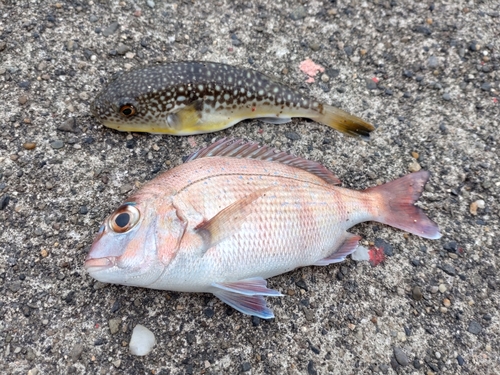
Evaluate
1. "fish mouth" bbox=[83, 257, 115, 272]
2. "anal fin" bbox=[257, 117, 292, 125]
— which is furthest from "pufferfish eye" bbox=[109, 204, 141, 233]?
"anal fin" bbox=[257, 117, 292, 125]

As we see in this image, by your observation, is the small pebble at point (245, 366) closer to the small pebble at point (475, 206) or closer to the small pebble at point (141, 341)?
the small pebble at point (141, 341)

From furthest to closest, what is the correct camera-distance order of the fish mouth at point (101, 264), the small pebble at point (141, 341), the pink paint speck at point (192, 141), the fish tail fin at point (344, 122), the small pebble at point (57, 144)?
1. the fish tail fin at point (344, 122)
2. the pink paint speck at point (192, 141)
3. the small pebble at point (57, 144)
4. the small pebble at point (141, 341)
5. the fish mouth at point (101, 264)

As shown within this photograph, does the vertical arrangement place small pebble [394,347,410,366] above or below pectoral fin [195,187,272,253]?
below

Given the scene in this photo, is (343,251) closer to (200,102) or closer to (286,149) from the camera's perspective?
(286,149)

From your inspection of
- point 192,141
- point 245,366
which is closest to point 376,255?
point 245,366

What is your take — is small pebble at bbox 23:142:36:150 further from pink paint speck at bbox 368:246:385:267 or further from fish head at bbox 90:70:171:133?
pink paint speck at bbox 368:246:385:267

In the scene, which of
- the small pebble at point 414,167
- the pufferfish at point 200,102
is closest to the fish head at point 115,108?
the pufferfish at point 200,102

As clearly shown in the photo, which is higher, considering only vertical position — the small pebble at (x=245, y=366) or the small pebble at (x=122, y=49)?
the small pebble at (x=122, y=49)
